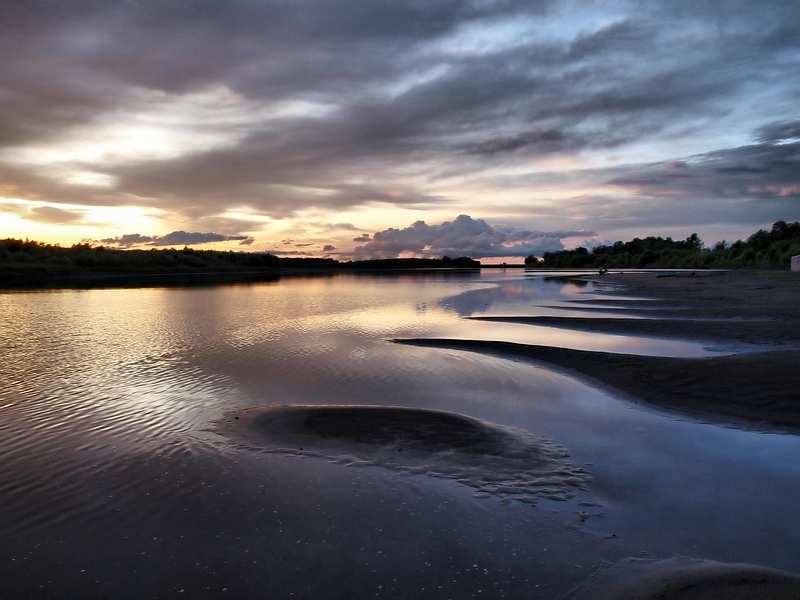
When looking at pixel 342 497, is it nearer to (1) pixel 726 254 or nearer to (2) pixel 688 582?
(2) pixel 688 582

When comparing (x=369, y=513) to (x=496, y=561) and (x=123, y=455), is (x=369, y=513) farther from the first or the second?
(x=123, y=455)

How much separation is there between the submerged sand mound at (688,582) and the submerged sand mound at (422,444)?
1828 millimetres

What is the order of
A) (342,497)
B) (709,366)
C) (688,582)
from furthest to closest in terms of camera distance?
1. (709,366)
2. (342,497)
3. (688,582)

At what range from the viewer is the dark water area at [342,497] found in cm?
538

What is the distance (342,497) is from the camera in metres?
7.17

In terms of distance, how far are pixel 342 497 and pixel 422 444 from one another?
2.42 metres

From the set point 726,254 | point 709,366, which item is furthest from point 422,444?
point 726,254

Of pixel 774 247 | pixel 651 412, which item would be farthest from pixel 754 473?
pixel 774 247

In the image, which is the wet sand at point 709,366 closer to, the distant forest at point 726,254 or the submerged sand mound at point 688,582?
the submerged sand mound at point 688,582

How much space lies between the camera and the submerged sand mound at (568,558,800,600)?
185 inches

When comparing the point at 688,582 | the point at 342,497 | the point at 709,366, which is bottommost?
the point at 342,497

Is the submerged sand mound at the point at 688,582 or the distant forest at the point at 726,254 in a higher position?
the distant forest at the point at 726,254

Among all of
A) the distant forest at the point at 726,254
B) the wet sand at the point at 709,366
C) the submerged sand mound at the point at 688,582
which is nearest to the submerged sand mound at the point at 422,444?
the submerged sand mound at the point at 688,582

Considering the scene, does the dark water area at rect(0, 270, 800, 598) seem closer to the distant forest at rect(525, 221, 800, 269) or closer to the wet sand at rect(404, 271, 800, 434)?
the wet sand at rect(404, 271, 800, 434)
